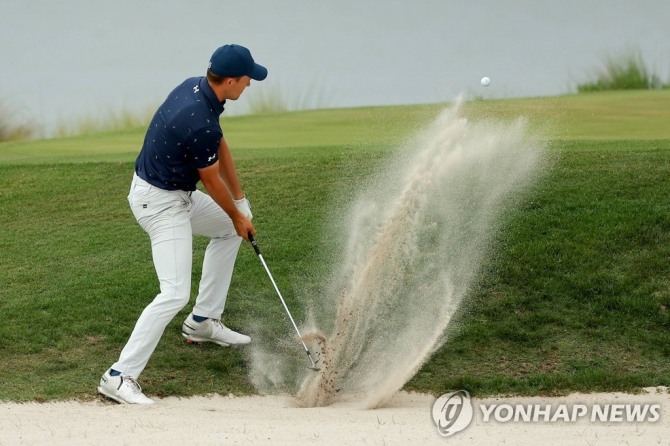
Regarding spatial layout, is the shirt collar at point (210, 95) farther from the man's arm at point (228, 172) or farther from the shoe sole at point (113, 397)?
the shoe sole at point (113, 397)

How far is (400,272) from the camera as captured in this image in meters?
8.65

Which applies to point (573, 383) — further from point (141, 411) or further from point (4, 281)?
point (4, 281)

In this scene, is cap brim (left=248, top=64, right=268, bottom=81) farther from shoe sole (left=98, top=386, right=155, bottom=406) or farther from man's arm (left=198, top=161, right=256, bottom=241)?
shoe sole (left=98, top=386, right=155, bottom=406)

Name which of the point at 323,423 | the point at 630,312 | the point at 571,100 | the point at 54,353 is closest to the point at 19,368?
the point at 54,353

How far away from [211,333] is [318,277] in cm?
139

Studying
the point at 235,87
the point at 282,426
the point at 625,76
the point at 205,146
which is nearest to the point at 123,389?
the point at 282,426

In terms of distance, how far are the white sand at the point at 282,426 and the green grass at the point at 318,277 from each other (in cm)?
29

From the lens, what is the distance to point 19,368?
773 cm

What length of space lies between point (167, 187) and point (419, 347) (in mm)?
2165

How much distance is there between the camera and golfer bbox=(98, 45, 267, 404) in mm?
6977
